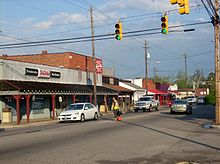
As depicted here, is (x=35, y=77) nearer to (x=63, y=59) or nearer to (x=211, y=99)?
(x=63, y=59)

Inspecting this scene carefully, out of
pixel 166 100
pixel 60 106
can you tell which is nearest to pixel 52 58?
pixel 60 106

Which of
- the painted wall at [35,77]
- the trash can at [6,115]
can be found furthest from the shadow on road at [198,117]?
the trash can at [6,115]

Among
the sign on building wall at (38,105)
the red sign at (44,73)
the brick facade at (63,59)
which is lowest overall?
the sign on building wall at (38,105)

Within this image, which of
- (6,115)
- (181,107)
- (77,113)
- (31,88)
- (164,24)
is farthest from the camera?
(181,107)

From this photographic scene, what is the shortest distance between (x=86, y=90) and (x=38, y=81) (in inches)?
319

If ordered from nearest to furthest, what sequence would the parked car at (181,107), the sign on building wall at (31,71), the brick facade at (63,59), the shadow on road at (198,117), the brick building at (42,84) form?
1. the shadow on road at (198,117)
2. the brick building at (42,84)
3. the sign on building wall at (31,71)
4. the parked car at (181,107)
5. the brick facade at (63,59)

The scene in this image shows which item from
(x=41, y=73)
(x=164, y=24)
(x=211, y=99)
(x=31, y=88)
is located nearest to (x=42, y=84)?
(x=41, y=73)

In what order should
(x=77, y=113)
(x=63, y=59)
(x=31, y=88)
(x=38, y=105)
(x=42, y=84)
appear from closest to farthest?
(x=77, y=113) < (x=31, y=88) < (x=42, y=84) < (x=38, y=105) < (x=63, y=59)

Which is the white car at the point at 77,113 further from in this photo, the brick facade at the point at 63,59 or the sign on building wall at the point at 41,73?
the brick facade at the point at 63,59

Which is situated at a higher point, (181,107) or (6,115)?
(181,107)

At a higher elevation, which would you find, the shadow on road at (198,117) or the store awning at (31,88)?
the store awning at (31,88)

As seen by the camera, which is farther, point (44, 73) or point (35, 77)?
point (44, 73)

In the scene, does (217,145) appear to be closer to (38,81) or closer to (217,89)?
(217,89)

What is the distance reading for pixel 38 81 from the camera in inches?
1581
